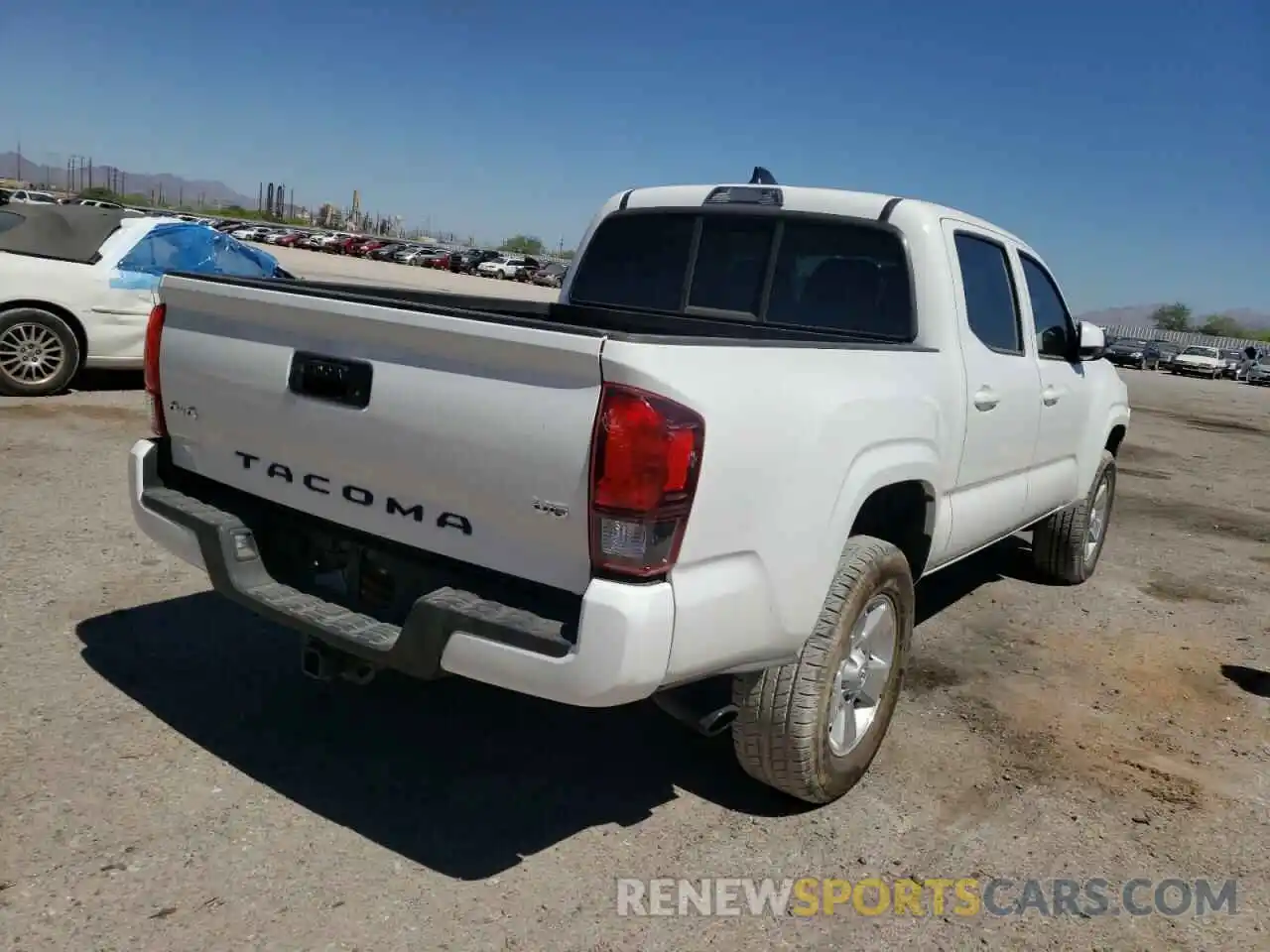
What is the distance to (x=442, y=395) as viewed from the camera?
2.75 metres

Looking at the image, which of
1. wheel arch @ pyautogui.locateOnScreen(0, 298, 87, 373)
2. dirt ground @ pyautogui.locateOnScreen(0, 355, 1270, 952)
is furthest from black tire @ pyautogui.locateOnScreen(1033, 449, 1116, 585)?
wheel arch @ pyautogui.locateOnScreen(0, 298, 87, 373)

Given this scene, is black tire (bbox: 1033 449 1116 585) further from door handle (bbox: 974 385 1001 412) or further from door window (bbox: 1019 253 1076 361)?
door handle (bbox: 974 385 1001 412)

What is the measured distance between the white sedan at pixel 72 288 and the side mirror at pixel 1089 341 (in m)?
6.62

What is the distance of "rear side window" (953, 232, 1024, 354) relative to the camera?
14.5ft

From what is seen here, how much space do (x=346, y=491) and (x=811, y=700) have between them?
150cm

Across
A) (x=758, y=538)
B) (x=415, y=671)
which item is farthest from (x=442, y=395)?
(x=758, y=538)

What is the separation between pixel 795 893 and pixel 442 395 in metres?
1.73

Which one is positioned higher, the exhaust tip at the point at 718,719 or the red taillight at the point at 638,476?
the red taillight at the point at 638,476

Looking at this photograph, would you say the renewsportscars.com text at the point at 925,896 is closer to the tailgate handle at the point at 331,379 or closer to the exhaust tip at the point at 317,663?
the exhaust tip at the point at 317,663

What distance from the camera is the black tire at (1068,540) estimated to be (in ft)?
21.0

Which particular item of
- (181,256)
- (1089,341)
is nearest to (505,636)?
(1089,341)

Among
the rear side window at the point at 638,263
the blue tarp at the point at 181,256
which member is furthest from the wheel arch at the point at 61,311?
the rear side window at the point at 638,263

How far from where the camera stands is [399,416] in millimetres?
2838

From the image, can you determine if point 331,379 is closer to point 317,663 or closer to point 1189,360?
point 317,663
